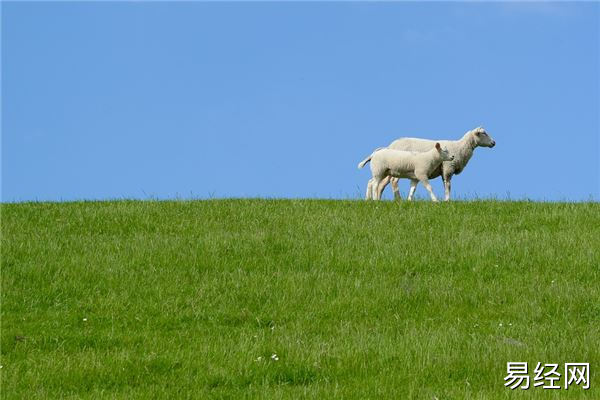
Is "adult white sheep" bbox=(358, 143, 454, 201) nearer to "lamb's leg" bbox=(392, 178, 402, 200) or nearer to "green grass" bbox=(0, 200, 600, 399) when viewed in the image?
"lamb's leg" bbox=(392, 178, 402, 200)

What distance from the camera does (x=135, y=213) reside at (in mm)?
19172

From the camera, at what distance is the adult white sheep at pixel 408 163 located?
22.5 metres

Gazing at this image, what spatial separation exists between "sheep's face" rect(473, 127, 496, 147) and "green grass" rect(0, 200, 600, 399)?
496 cm

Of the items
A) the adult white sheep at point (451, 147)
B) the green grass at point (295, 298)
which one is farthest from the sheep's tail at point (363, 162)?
the green grass at point (295, 298)

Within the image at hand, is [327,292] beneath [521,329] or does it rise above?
above

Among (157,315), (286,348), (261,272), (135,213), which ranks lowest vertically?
(286,348)

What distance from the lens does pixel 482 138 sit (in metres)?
24.9

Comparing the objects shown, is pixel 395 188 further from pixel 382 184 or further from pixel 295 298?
pixel 295 298

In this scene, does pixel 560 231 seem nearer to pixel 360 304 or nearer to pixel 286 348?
pixel 360 304

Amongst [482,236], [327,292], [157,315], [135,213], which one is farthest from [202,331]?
[135,213]

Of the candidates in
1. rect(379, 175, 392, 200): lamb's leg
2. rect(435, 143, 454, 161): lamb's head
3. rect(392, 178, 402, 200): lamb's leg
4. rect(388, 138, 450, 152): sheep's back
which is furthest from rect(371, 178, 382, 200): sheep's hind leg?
rect(388, 138, 450, 152): sheep's back

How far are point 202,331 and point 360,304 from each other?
7.85 feet

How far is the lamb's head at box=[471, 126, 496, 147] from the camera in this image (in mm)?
24781

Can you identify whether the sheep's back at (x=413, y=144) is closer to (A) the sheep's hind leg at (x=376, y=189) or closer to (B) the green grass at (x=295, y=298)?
(A) the sheep's hind leg at (x=376, y=189)
